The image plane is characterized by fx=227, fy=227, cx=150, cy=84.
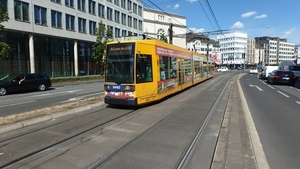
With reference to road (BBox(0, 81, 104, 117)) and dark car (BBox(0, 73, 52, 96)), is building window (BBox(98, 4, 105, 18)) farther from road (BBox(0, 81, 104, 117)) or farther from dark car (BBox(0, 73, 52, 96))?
road (BBox(0, 81, 104, 117))

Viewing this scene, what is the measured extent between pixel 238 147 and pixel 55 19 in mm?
35017

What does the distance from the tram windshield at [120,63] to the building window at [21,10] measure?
24672 mm

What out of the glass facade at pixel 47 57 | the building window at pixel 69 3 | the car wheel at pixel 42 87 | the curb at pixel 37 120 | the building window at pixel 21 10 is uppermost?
the building window at pixel 69 3

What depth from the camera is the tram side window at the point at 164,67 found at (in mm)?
11352

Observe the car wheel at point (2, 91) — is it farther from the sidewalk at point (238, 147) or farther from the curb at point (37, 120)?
the sidewalk at point (238, 147)

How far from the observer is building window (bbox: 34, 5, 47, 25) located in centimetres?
3100

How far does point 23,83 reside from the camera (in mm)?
18688

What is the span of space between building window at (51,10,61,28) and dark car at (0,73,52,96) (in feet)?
52.8

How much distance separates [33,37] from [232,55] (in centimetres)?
11297

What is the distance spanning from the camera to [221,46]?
447ft

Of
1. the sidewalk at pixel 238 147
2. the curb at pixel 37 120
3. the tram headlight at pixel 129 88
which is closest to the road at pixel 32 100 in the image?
the curb at pixel 37 120

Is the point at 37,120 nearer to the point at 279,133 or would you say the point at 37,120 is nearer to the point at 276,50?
the point at 279,133

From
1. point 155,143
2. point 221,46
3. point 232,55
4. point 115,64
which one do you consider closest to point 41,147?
point 155,143

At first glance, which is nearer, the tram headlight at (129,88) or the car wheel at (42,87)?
the tram headlight at (129,88)
